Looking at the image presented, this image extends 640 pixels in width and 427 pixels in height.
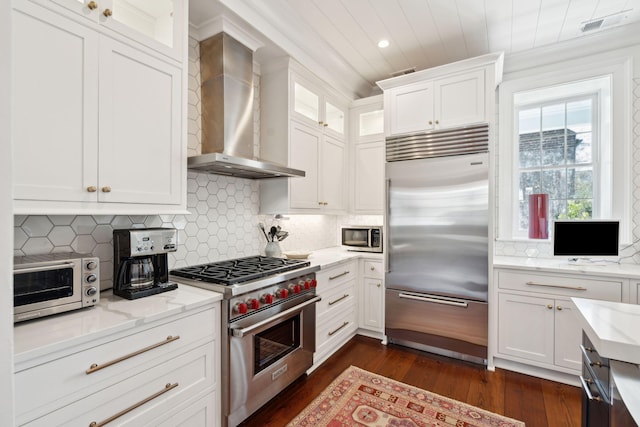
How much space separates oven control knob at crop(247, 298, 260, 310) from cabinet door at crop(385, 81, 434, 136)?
214cm

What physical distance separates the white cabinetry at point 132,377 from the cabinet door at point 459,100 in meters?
2.51

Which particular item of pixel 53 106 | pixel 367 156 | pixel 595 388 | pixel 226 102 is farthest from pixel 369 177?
pixel 53 106

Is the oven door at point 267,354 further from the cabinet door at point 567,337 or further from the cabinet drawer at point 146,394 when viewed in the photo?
the cabinet door at point 567,337

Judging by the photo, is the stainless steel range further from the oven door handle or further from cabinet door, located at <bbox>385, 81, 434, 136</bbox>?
cabinet door, located at <bbox>385, 81, 434, 136</bbox>

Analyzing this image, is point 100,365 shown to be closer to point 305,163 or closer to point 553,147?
point 305,163

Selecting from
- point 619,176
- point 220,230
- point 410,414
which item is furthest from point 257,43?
point 619,176

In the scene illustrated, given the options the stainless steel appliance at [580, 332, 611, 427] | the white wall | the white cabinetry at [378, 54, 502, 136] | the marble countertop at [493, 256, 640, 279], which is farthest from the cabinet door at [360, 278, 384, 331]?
the white wall

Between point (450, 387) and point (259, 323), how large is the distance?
5.32 feet

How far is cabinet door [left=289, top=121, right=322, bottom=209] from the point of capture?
2.69 metres

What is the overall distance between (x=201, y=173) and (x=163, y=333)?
1235 mm

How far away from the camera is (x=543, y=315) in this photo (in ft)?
8.07

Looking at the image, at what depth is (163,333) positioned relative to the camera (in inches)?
54.4

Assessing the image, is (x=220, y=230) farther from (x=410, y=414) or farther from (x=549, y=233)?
(x=549, y=233)

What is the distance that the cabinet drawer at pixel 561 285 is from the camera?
7.38 feet
